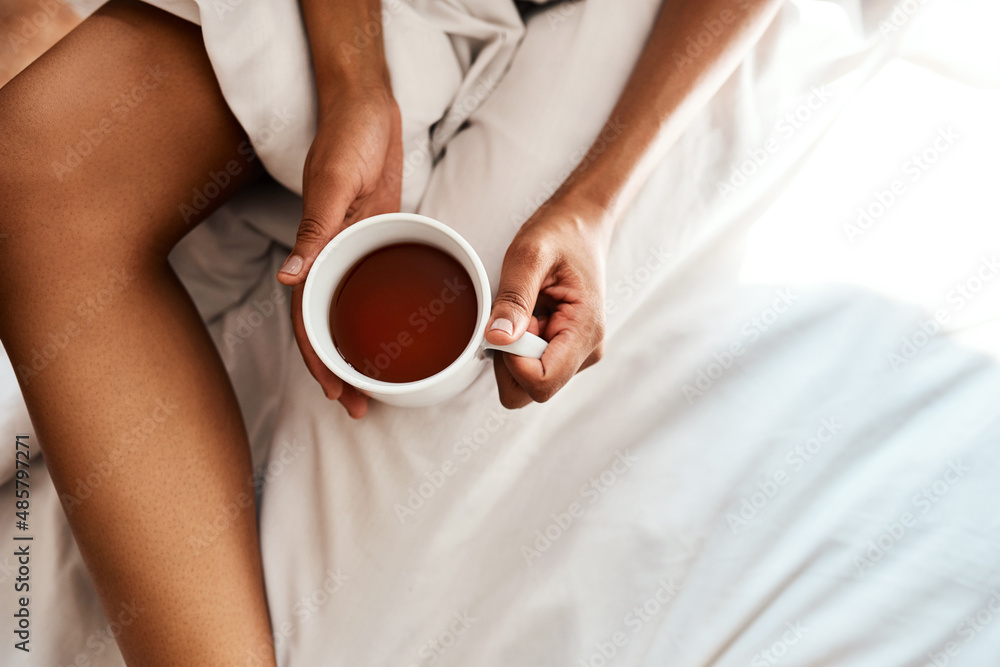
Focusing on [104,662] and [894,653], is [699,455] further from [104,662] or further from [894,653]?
[104,662]

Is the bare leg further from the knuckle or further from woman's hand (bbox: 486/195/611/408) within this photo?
woman's hand (bbox: 486/195/611/408)

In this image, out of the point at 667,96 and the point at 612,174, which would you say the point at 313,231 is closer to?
the point at 612,174

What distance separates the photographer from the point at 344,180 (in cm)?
71

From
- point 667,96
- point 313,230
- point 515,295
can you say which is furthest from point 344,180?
point 667,96

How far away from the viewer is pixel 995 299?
75 cm

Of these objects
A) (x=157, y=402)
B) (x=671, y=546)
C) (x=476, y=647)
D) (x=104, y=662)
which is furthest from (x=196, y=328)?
(x=671, y=546)

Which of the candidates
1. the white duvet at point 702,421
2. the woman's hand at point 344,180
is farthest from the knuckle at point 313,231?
the white duvet at point 702,421

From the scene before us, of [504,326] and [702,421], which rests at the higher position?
[504,326]

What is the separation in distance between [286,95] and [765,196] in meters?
0.69

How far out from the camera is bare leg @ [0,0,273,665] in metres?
0.72

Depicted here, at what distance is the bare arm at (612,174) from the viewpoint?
0.69 meters

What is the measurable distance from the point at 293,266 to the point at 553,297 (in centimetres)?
31

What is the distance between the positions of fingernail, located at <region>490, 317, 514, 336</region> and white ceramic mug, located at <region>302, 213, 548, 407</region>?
17mm

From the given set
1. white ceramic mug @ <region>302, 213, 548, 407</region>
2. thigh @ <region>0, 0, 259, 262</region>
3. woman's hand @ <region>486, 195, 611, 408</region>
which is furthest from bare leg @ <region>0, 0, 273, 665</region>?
woman's hand @ <region>486, 195, 611, 408</region>
